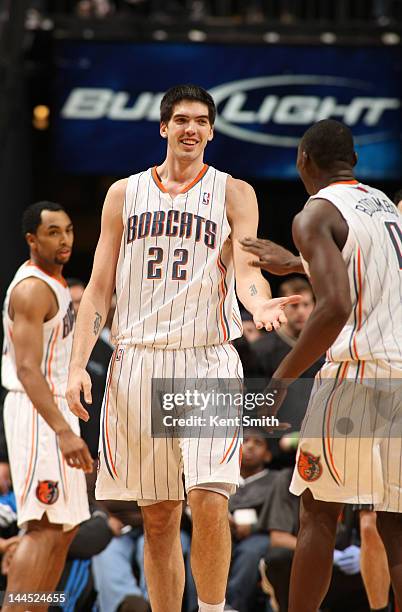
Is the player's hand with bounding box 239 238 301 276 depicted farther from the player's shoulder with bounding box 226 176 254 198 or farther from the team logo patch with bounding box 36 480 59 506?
the team logo patch with bounding box 36 480 59 506

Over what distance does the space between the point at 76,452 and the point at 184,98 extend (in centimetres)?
190

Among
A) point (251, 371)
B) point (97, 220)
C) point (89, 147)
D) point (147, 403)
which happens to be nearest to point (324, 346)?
point (147, 403)

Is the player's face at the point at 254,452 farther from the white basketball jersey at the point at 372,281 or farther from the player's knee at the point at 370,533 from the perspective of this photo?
the white basketball jersey at the point at 372,281

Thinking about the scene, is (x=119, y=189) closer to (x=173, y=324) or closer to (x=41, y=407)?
(x=173, y=324)

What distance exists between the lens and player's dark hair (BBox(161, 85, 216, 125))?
500cm

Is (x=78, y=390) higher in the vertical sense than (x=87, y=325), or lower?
lower

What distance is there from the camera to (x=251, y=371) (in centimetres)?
722

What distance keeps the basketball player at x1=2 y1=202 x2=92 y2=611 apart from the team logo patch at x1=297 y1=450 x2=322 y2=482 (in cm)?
170

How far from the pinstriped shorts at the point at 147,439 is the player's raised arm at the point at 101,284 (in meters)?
0.20

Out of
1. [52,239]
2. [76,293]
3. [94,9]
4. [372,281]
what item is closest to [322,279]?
[372,281]

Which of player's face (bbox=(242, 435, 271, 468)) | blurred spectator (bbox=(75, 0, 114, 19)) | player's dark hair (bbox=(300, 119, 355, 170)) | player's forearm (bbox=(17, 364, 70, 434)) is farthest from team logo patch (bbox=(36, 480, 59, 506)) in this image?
blurred spectator (bbox=(75, 0, 114, 19))

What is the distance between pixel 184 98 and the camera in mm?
5000

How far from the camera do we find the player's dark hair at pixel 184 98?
5.00 meters

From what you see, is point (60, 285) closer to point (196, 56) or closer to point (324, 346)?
point (324, 346)
